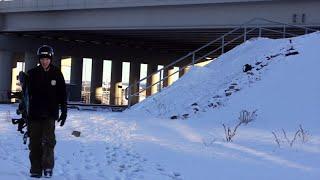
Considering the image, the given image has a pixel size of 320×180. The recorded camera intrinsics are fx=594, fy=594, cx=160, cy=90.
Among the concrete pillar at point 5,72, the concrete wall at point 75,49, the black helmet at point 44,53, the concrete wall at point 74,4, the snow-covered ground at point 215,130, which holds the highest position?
the concrete wall at point 74,4

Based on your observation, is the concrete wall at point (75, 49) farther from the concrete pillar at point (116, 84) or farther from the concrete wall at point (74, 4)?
the concrete wall at point (74, 4)

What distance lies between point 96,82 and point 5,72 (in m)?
12.7

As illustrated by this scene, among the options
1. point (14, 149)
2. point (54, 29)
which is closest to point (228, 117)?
point (14, 149)

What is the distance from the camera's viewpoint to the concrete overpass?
30531mm

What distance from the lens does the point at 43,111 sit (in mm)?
7887

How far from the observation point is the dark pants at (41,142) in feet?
26.0

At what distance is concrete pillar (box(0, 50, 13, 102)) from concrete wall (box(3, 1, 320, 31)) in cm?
425

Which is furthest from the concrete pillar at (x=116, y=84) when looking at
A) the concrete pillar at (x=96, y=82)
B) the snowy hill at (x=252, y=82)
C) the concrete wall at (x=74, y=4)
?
the snowy hill at (x=252, y=82)

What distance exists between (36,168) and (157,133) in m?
5.22

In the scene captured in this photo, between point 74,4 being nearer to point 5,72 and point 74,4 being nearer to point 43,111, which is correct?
point 5,72

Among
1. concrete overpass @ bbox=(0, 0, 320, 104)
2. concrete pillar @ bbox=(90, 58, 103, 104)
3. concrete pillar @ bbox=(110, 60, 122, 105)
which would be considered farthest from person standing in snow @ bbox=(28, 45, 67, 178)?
concrete pillar @ bbox=(110, 60, 122, 105)

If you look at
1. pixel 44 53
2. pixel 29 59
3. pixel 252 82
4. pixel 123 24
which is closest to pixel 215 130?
pixel 252 82

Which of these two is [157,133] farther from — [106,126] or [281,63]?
[281,63]

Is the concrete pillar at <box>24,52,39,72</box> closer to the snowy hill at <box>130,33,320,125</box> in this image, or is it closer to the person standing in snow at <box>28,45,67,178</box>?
the snowy hill at <box>130,33,320,125</box>
